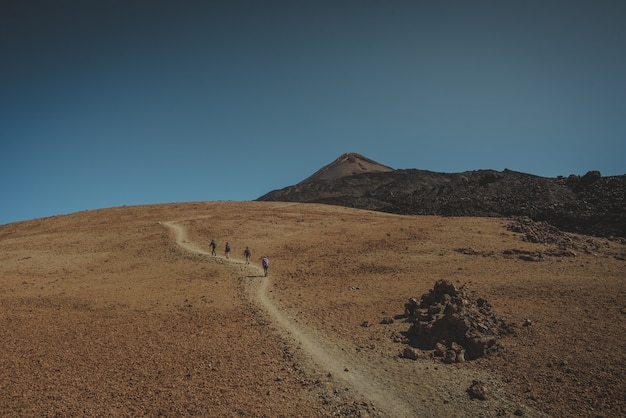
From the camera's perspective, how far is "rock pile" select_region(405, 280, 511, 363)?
567 inches

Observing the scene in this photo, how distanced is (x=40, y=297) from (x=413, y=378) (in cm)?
2254

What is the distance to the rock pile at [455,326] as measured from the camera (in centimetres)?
1440

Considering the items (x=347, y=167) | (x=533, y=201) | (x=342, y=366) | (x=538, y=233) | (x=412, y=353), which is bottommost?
(x=342, y=366)

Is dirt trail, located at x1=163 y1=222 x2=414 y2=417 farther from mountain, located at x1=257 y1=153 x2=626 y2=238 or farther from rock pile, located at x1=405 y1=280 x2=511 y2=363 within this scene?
mountain, located at x1=257 y1=153 x2=626 y2=238

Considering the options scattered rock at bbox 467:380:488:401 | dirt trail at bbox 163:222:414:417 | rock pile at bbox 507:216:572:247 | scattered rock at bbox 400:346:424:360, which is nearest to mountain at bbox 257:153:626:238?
rock pile at bbox 507:216:572:247

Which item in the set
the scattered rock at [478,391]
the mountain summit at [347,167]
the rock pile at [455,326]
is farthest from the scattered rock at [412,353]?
the mountain summit at [347,167]

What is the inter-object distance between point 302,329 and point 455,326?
6.95m

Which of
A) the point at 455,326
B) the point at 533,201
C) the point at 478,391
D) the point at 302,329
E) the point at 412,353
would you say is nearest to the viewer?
the point at 478,391

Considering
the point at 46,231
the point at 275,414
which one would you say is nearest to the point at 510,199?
the point at 275,414

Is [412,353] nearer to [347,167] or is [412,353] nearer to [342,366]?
[342,366]

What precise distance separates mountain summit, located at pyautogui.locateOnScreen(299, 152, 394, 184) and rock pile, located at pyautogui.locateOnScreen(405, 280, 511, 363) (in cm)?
14253

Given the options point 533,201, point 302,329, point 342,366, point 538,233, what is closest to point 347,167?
point 533,201

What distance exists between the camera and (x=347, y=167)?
6713 inches

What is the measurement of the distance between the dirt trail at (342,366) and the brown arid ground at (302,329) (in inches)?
2.5
